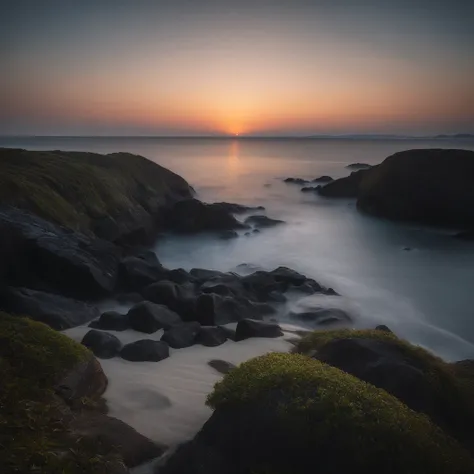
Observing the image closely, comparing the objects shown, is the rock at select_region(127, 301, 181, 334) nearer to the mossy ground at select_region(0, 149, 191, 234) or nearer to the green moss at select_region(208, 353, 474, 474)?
the green moss at select_region(208, 353, 474, 474)

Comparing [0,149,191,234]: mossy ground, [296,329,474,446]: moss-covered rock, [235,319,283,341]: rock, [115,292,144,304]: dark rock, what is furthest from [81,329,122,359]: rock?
[0,149,191,234]: mossy ground

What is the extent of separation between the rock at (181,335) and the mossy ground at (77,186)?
32.5 feet

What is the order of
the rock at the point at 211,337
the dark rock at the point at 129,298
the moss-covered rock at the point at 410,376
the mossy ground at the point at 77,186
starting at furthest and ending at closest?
the mossy ground at the point at 77,186
the dark rock at the point at 129,298
the rock at the point at 211,337
the moss-covered rock at the point at 410,376

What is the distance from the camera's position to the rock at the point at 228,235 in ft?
90.0

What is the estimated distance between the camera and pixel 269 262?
23.1 m

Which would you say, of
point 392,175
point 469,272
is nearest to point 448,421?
point 469,272

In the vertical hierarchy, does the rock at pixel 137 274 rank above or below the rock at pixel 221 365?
below

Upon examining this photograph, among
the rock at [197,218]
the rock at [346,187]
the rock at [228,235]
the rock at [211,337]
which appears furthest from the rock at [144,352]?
the rock at [346,187]

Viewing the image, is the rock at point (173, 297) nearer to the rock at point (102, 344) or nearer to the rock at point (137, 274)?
the rock at point (137, 274)

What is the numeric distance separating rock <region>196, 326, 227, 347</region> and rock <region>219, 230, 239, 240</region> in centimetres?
1714

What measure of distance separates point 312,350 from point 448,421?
2.80 metres

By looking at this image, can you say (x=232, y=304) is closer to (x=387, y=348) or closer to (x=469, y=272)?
(x=387, y=348)

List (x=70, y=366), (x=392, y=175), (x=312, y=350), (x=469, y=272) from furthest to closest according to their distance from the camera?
1. (x=392, y=175)
2. (x=469, y=272)
3. (x=312, y=350)
4. (x=70, y=366)

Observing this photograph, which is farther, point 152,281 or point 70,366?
point 152,281
